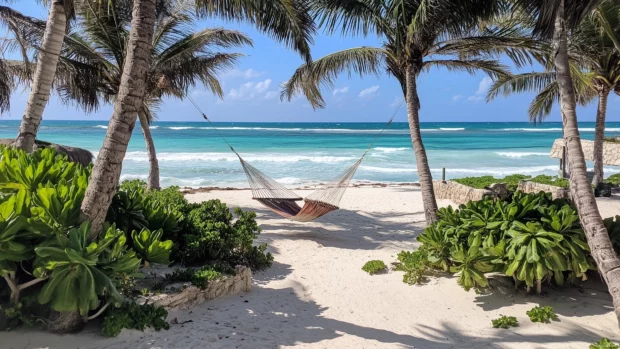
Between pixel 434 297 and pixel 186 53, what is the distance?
4.89 meters

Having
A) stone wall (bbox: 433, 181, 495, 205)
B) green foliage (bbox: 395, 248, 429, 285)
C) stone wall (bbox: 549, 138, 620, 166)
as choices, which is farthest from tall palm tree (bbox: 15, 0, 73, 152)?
stone wall (bbox: 549, 138, 620, 166)

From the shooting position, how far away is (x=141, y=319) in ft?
7.33

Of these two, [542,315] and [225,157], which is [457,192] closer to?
[542,315]

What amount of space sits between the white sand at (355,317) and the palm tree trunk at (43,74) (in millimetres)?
2058

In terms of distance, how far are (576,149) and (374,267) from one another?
5.86 ft

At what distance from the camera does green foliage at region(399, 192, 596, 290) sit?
2715mm

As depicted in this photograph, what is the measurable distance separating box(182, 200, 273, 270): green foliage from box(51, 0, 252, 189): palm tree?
3025 millimetres

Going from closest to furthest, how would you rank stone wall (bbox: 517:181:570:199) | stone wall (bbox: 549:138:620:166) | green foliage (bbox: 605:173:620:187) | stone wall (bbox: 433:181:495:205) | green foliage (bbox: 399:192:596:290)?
1. green foliage (bbox: 399:192:596:290)
2. stone wall (bbox: 517:181:570:199)
3. stone wall (bbox: 433:181:495:205)
4. green foliage (bbox: 605:173:620:187)
5. stone wall (bbox: 549:138:620:166)

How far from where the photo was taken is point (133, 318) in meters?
2.23

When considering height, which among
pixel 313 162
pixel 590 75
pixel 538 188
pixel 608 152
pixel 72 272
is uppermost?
pixel 590 75

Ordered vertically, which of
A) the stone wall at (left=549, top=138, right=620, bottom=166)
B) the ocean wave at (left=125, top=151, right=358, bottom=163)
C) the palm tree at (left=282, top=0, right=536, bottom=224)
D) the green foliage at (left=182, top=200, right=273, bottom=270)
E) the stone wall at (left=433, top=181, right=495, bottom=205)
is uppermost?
the palm tree at (left=282, top=0, right=536, bottom=224)

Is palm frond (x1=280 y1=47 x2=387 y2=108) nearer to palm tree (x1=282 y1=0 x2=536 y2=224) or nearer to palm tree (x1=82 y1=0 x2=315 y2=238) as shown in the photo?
palm tree (x1=282 y1=0 x2=536 y2=224)

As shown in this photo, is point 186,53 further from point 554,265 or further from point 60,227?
point 554,265

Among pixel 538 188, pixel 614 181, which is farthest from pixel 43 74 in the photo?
pixel 614 181
